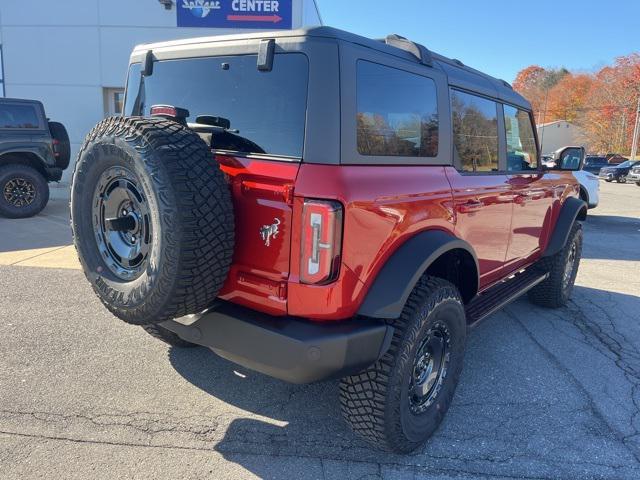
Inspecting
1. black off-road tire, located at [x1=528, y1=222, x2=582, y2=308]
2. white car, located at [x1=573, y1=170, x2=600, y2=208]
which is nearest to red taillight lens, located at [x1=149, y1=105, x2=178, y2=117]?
black off-road tire, located at [x1=528, y1=222, x2=582, y2=308]

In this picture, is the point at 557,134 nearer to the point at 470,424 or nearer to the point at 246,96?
the point at 470,424

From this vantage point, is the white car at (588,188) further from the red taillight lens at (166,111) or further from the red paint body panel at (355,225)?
the red taillight lens at (166,111)

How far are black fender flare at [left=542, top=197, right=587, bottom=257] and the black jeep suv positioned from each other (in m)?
8.88

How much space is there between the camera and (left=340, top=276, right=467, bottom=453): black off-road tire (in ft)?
7.66

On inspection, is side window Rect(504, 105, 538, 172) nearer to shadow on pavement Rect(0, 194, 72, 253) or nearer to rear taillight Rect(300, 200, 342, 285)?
rear taillight Rect(300, 200, 342, 285)

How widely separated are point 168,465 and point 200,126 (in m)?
1.78

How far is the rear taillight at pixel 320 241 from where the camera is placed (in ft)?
6.56

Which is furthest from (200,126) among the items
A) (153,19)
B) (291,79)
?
(153,19)

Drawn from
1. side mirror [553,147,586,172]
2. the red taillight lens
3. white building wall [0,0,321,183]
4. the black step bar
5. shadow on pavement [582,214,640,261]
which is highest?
white building wall [0,0,321,183]

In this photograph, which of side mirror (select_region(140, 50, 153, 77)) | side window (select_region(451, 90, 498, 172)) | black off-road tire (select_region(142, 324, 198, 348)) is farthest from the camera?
black off-road tire (select_region(142, 324, 198, 348))

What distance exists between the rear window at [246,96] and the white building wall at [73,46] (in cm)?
1111

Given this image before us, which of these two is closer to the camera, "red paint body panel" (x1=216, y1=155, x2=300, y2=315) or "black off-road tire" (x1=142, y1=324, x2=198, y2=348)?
"red paint body panel" (x1=216, y1=155, x2=300, y2=315)

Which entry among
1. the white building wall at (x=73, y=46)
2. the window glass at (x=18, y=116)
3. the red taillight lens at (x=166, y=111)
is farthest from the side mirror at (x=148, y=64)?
the white building wall at (x=73, y=46)

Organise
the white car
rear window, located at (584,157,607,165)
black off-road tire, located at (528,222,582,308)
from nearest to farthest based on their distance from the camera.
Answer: black off-road tire, located at (528,222,582,308), the white car, rear window, located at (584,157,607,165)
